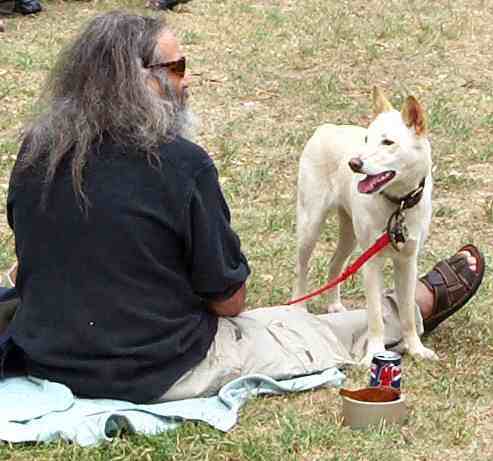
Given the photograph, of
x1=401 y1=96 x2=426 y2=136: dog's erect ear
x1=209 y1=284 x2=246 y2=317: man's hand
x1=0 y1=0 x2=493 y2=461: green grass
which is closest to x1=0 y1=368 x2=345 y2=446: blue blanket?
x1=0 y1=0 x2=493 y2=461: green grass

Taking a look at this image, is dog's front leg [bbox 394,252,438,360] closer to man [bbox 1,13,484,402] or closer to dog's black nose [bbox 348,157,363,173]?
dog's black nose [bbox 348,157,363,173]

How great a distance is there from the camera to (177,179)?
12.1 feet

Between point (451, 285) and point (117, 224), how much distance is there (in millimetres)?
1756

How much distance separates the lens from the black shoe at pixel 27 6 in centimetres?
1063

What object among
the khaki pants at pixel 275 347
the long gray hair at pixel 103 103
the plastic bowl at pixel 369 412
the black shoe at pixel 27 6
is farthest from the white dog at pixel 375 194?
the black shoe at pixel 27 6

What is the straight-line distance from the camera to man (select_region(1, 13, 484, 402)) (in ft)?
12.1

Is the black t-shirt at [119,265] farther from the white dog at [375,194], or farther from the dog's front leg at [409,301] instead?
the dog's front leg at [409,301]

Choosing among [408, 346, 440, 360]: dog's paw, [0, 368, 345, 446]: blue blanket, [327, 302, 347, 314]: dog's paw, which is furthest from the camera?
[327, 302, 347, 314]: dog's paw

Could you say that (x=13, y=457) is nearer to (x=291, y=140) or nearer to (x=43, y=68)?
(x=291, y=140)

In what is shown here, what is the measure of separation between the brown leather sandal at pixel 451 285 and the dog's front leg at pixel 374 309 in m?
0.32

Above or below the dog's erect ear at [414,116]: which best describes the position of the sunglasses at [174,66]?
above

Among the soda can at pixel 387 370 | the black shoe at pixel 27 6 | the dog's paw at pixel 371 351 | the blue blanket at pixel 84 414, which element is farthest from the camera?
the black shoe at pixel 27 6

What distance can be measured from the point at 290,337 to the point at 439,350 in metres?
0.86

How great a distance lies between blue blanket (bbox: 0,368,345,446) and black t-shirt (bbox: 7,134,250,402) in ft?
0.21
